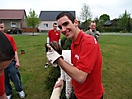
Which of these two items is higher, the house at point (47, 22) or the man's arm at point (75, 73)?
the house at point (47, 22)

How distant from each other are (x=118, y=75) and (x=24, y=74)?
3819mm

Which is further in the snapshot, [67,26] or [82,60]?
[67,26]

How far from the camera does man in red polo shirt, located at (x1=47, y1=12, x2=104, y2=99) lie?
173 centimetres

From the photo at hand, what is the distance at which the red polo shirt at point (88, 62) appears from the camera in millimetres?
1767

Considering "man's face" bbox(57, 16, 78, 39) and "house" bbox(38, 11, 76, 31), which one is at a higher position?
"house" bbox(38, 11, 76, 31)

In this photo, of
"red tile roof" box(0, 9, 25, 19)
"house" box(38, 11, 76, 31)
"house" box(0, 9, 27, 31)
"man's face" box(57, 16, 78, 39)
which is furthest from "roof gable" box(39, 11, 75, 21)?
"man's face" box(57, 16, 78, 39)

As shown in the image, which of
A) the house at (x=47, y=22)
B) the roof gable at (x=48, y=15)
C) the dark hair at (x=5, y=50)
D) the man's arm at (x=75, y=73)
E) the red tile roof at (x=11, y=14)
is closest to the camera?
the dark hair at (x=5, y=50)

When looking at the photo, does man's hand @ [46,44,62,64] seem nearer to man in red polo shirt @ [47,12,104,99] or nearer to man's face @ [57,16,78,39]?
man in red polo shirt @ [47,12,104,99]

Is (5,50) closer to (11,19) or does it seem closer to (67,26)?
(67,26)

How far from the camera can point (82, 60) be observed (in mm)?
1761

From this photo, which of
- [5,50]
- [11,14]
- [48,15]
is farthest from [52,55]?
[48,15]

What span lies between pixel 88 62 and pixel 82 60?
0.21 ft

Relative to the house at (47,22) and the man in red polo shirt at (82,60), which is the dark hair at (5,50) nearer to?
the man in red polo shirt at (82,60)

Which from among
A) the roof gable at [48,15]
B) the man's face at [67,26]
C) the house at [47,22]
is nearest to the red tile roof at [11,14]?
the house at [47,22]
